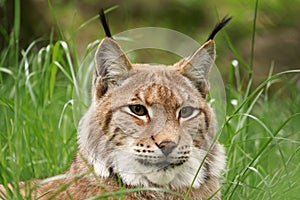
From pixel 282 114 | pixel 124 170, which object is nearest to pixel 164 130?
pixel 124 170

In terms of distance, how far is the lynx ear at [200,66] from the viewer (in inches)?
136

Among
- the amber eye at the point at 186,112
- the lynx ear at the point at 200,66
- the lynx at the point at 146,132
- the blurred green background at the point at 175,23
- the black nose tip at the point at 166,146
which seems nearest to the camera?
the black nose tip at the point at 166,146

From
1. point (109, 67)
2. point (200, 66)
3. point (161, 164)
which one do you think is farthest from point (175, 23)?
point (161, 164)

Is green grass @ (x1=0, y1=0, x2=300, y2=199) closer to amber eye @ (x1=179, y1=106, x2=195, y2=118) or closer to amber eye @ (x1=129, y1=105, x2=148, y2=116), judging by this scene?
amber eye @ (x1=179, y1=106, x2=195, y2=118)

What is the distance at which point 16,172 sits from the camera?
3160 millimetres

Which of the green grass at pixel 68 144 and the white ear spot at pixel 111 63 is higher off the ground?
the white ear spot at pixel 111 63

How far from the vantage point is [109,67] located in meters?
3.38

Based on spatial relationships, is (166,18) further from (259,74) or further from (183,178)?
(183,178)

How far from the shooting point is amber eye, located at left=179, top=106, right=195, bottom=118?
3.32m

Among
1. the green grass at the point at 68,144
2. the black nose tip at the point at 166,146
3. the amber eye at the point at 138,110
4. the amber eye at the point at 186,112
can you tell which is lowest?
the green grass at the point at 68,144

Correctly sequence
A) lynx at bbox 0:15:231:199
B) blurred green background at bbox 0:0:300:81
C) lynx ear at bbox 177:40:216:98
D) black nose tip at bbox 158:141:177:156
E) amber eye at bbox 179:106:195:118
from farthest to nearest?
blurred green background at bbox 0:0:300:81
lynx ear at bbox 177:40:216:98
amber eye at bbox 179:106:195:118
lynx at bbox 0:15:231:199
black nose tip at bbox 158:141:177:156

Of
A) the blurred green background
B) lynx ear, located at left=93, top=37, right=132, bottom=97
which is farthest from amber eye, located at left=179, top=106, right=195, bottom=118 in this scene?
the blurred green background

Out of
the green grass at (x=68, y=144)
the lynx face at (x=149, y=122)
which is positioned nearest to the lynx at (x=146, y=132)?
the lynx face at (x=149, y=122)

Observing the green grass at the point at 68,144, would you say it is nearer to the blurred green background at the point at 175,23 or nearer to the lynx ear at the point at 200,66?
the lynx ear at the point at 200,66
